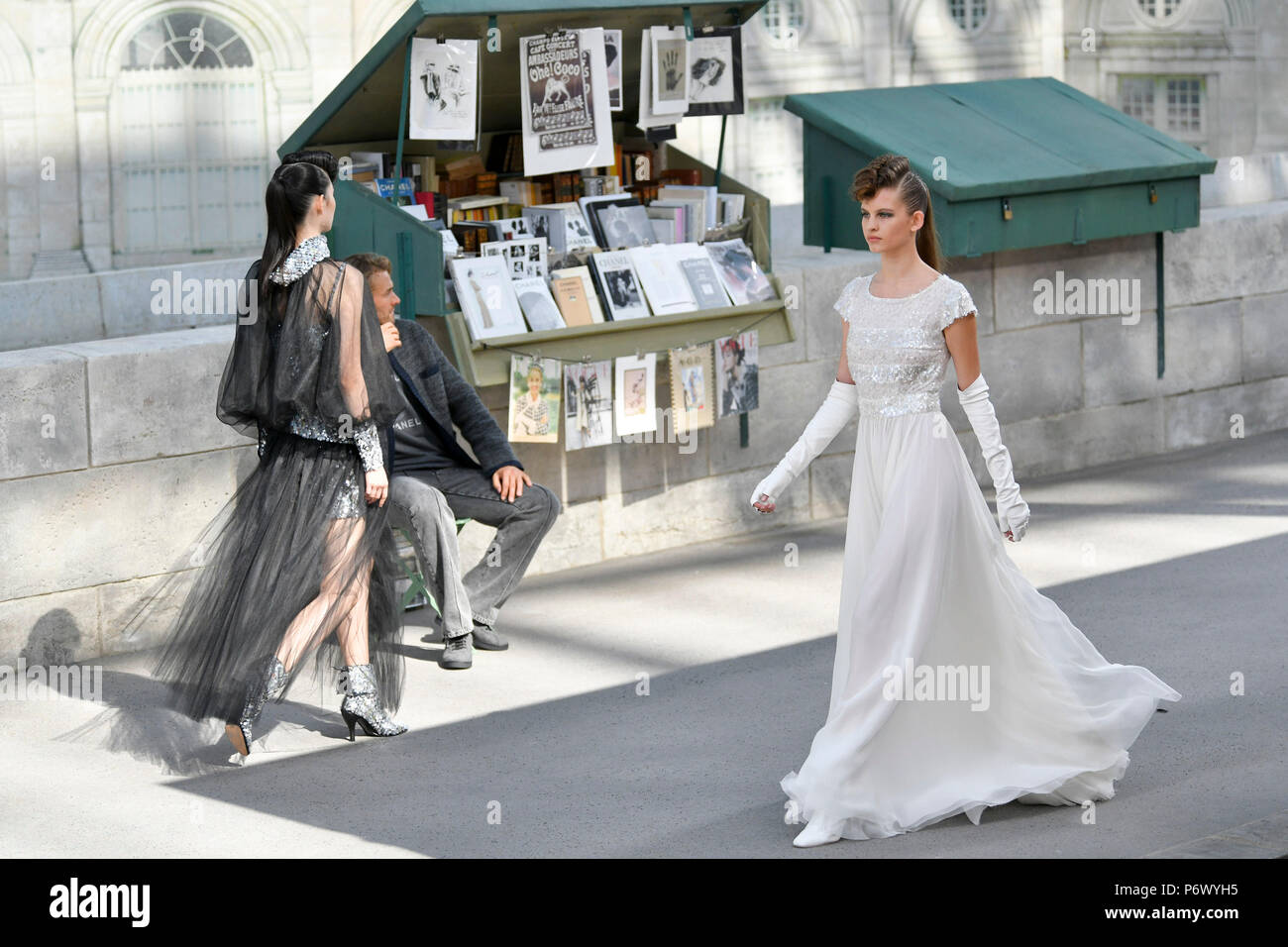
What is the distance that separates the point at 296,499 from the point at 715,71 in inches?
150

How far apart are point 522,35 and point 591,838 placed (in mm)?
4274

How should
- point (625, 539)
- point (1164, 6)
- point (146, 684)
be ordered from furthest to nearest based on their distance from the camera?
point (1164, 6) → point (625, 539) → point (146, 684)

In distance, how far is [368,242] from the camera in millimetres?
7996

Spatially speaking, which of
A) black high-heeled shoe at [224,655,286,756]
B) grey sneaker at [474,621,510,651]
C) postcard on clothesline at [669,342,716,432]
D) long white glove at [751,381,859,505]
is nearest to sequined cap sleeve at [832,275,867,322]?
long white glove at [751,381,859,505]

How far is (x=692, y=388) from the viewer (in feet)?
A: 28.3

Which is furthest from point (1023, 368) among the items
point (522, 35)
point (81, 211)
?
point (81, 211)

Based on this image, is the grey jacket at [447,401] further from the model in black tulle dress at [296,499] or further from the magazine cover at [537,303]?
the model in black tulle dress at [296,499]

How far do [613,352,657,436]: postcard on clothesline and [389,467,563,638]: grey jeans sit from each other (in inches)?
44.9

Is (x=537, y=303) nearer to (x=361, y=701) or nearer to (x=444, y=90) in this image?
(x=444, y=90)

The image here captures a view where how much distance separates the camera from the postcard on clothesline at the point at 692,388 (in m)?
8.55

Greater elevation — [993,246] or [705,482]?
[993,246]

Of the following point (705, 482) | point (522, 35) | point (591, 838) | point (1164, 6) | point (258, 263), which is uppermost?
point (1164, 6)

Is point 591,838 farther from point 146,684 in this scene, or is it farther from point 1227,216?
point 1227,216

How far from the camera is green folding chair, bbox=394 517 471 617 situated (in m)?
7.15
